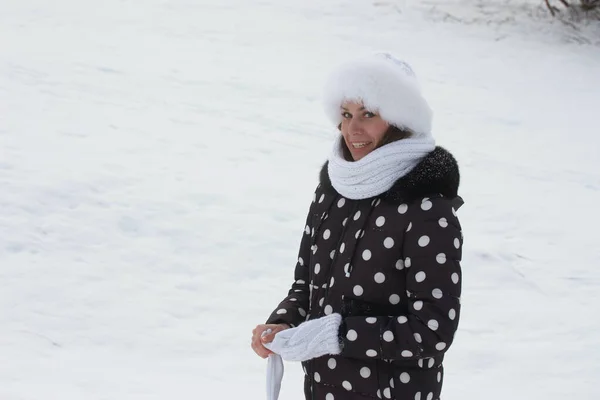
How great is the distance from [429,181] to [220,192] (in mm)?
→ 4745

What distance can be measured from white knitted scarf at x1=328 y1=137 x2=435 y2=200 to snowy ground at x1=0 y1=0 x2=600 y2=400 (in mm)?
2293

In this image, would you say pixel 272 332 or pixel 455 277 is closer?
pixel 455 277

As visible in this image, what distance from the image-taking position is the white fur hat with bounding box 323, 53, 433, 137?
2.18 metres

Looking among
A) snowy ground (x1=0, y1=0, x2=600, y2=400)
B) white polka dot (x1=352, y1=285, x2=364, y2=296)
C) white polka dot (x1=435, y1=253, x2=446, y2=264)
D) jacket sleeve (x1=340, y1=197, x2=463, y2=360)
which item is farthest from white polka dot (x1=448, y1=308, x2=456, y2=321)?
snowy ground (x1=0, y1=0, x2=600, y2=400)

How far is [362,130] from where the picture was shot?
2211mm

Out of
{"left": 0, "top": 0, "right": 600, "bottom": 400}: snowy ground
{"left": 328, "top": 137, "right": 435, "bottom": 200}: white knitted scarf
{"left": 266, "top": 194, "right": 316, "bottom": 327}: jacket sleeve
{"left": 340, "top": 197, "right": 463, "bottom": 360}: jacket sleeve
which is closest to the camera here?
{"left": 340, "top": 197, "right": 463, "bottom": 360}: jacket sleeve

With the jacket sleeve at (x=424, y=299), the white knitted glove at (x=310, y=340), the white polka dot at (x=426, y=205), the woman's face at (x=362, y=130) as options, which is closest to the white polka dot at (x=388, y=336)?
the jacket sleeve at (x=424, y=299)

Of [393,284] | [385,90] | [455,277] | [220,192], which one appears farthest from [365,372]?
[220,192]

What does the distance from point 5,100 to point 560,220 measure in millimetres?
5279

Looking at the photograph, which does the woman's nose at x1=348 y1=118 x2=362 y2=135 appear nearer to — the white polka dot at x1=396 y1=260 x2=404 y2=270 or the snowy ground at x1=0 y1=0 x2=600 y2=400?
the white polka dot at x1=396 y1=260 x2=404 y2=270

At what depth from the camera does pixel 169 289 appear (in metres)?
5.32

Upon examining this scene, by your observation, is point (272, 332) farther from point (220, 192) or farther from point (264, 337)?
point (220, 192)

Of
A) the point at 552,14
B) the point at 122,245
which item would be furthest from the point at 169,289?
the point at 552,14

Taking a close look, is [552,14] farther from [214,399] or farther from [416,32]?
[214,399]
